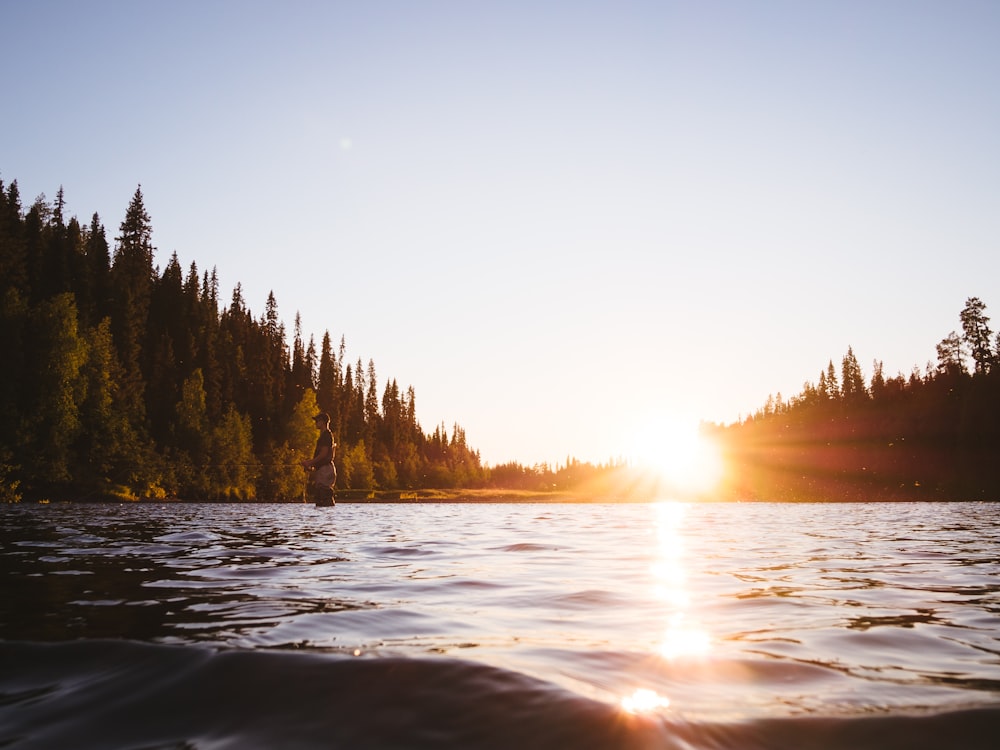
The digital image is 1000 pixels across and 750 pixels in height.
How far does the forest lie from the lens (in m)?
50.6

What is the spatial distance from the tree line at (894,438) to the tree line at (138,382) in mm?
93301

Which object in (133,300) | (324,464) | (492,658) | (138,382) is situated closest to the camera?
(492,658)

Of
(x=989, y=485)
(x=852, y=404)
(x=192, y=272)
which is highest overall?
(x=192, y=272)

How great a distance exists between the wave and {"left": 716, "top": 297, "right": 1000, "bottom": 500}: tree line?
11842 cm

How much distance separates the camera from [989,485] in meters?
102

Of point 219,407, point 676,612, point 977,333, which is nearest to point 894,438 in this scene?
point 977,333

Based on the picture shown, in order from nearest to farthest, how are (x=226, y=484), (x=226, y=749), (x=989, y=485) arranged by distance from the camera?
(x=226, y=749) < (x=226, y=484) < (x=989, y=485)

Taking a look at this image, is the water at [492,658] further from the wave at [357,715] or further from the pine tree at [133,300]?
the pine tree at [133,300]

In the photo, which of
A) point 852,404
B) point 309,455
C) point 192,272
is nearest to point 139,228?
point 192,272

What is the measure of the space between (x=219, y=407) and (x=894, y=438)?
124979 mm

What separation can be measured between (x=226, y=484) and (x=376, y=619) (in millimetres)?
78692

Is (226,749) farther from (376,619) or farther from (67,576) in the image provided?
(67,576)

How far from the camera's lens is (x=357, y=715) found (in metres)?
3.05

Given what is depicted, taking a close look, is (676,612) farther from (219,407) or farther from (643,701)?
(219,407)
